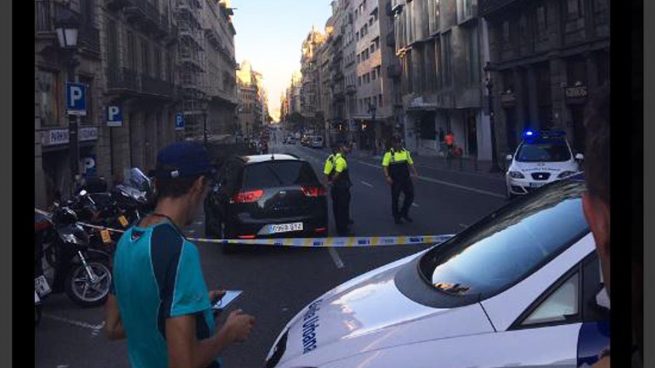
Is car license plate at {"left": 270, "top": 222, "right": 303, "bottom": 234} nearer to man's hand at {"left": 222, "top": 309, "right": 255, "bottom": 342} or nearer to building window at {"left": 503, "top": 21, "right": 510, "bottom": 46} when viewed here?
man's hand at {"left": 222, "top": 309, "right": 255, "bottom": 342}

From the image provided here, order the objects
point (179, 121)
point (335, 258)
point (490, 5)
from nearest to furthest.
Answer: point (335, 258), point (179, 121), point (490, 5)

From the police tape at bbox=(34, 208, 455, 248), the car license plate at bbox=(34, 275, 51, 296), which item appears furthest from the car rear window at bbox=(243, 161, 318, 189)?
the car license plate at bbox=(34, 275, 51, 296)

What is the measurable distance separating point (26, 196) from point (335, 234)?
10.6m

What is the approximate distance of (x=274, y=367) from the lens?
3121 mm

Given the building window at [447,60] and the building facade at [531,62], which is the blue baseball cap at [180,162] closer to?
the building facade at [531,62]

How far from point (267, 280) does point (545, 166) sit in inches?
376

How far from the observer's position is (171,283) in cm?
211

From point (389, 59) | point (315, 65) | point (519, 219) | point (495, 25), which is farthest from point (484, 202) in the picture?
point (315, 65)

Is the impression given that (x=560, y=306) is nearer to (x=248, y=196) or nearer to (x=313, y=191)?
(x=248, y=196)

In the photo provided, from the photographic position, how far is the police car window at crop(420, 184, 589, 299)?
2.85 m

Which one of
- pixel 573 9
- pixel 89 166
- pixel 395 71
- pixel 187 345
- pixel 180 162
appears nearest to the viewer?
pixel 187 345

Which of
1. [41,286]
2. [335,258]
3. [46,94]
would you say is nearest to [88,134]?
[335,258]

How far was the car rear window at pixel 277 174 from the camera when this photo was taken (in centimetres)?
1011

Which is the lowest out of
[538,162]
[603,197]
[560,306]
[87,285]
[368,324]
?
[87,285]
